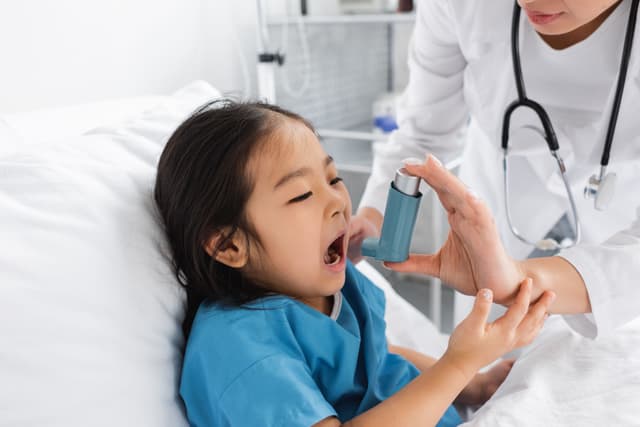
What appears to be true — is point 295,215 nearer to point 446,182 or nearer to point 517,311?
point 446,182

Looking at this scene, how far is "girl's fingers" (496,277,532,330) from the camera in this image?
790 millimetres

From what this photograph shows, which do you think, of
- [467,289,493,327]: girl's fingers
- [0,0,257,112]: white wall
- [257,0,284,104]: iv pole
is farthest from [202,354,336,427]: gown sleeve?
[257,0,284,104]: iv pole

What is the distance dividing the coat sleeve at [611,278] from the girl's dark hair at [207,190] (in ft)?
1.55

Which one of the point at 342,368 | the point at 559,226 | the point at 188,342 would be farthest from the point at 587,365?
the point at 559,226

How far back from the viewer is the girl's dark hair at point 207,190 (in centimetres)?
82

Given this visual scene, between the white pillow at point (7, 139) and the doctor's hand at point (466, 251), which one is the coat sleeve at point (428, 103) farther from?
the white pillow at point (7, 139)

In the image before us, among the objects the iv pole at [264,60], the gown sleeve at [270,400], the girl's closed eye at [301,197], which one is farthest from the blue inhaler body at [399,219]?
the iv pole at [264,60]

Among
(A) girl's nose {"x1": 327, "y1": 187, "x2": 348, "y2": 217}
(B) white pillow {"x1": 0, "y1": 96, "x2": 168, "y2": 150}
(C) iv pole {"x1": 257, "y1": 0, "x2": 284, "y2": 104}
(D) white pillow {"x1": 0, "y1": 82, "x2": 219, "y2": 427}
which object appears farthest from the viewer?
(C) iv pole {"x1": 257, "y1": 0, "x2": 284, "y2": 104}

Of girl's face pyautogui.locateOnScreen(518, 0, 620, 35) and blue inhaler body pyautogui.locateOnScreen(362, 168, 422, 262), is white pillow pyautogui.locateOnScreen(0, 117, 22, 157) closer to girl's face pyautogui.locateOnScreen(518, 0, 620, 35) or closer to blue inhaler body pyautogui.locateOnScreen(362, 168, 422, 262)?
blue inhaler body pyautogui.locateOnScreen(362, 168, 422, 262)

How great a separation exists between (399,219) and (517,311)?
0.20 metres

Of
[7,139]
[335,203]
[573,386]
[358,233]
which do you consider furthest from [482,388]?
[7,139]

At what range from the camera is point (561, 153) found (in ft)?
3.68

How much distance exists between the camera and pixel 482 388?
107 centimetres

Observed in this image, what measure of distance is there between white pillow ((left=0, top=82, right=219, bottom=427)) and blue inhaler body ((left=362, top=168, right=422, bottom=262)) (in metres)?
0.29
